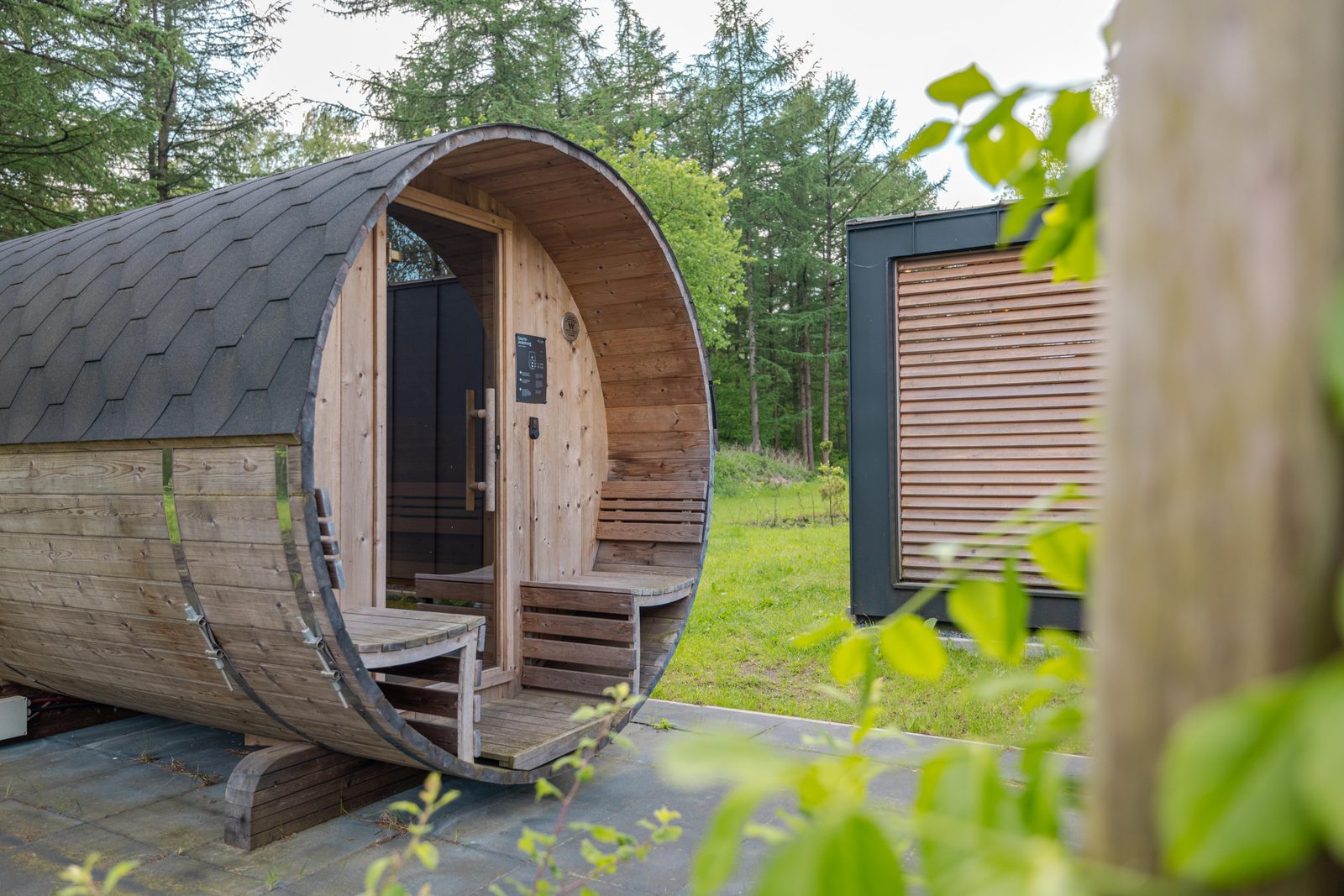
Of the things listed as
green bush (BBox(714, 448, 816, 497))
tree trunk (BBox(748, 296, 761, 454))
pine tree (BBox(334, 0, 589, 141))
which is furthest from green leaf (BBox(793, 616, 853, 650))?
tree trunk (BBox(748, 296, 761, 454))

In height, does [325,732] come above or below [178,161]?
below

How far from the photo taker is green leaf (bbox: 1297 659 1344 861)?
1.01 feet

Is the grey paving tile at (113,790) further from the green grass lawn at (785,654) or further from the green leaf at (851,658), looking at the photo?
the green leaf at (851,658)

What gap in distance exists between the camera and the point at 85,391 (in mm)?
3633

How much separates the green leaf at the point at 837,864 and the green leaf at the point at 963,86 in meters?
0.48

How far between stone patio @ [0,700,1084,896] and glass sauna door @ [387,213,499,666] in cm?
103

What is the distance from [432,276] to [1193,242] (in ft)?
15.7

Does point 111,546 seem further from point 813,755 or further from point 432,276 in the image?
point 813,755

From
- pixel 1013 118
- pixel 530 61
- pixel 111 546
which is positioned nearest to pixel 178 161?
pixel 530 61

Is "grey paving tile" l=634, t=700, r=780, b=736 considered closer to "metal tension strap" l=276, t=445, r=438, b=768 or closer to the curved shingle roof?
"metal tension strap" l=276, t=445, r=438, b=768

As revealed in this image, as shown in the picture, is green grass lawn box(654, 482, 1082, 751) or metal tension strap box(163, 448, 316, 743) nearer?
metal tension strap box(163, 448, 316, 743)

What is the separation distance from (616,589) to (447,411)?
1.24 metres

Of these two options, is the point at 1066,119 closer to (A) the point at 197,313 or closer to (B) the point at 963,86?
(B) the point at 963,86

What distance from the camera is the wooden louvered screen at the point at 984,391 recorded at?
6.37 meters
